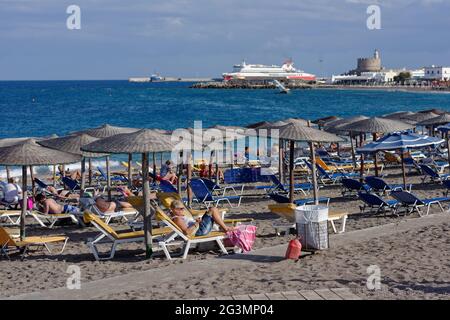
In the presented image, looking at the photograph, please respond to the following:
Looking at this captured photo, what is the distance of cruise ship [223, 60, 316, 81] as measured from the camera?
5428 inches

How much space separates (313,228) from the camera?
26.6ft

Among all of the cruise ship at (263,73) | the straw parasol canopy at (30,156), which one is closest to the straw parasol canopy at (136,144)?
the straw parasol canopy at (30,156)

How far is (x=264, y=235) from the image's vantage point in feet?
31.8

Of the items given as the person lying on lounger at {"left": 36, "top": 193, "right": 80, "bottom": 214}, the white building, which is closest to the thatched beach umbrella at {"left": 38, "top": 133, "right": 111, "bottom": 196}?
the person lying on lounger at {"left": 36, "top": 193, "right": 80, "bottom": 214}

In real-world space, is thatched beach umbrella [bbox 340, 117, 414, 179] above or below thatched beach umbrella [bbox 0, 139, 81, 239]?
above

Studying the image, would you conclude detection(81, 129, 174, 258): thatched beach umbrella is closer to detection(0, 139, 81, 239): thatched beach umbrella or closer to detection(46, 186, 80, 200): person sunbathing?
detection(0, 139, 81, 239): thatched beach umbrella

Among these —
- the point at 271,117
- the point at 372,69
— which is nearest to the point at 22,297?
the point at 271,117

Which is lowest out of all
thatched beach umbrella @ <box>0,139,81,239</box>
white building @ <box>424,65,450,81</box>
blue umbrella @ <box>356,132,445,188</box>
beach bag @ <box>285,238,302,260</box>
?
beach bag @ <box>285,238,302,260</box>

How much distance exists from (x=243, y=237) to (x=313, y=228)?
84 cm

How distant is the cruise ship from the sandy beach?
12876cm

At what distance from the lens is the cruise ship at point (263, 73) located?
138 meters

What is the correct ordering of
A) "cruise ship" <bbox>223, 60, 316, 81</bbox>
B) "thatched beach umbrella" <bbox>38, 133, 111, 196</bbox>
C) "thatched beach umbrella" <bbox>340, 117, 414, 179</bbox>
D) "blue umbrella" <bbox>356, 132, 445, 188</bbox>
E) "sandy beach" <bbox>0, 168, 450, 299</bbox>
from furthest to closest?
"cruise ship" <bbox>223, 60, 316, 81</bbox>, "thatched beach umbrella" <bbox>340, 117, 414, 179</bbox>, "blue umbrella" <bbox>356, 132, 445, 188</bbox>, "thatched beach umbrella" <bbox>38, 133, 111, 196</bbox>, "sandy beach" <bbox>0, 168, 450, 299</bbox>

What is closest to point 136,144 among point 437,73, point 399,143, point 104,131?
point 104,131
